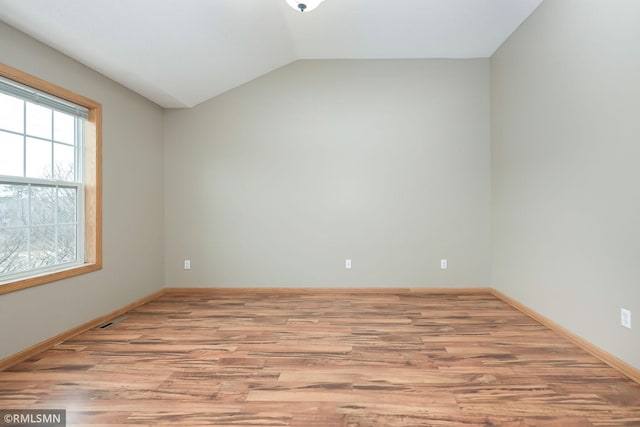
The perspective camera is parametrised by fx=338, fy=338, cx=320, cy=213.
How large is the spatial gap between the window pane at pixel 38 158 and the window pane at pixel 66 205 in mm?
204

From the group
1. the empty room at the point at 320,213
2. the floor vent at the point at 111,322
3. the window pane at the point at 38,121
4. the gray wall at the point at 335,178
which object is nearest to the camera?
the empty room at the point at 320,213

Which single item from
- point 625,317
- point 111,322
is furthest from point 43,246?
point 625,317

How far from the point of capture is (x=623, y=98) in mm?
2188

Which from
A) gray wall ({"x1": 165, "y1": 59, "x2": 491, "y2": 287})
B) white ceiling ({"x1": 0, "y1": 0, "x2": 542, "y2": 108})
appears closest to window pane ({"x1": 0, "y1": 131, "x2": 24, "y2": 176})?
white ceiling ({"x1": 0, "y1": 0, "x2": 542, "y2": 108})

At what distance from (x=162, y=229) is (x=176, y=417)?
2973 mm

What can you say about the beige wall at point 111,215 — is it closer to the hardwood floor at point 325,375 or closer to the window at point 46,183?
the window at point 46,183

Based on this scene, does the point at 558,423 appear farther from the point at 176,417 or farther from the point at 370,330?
the point at 176,417

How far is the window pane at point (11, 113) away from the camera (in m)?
2.37

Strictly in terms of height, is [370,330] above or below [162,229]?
below

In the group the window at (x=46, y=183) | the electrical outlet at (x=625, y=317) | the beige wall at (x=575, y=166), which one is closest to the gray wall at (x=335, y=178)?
the beige wall at (x=575, y=166)

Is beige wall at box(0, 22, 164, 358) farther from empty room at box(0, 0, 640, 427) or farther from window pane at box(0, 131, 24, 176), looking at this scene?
window pane at box(0, 131, 24, 176)

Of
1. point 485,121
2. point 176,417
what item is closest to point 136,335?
point 176,417

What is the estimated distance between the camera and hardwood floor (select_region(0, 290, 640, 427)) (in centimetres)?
176

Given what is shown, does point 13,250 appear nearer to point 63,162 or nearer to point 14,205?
point 14,205
